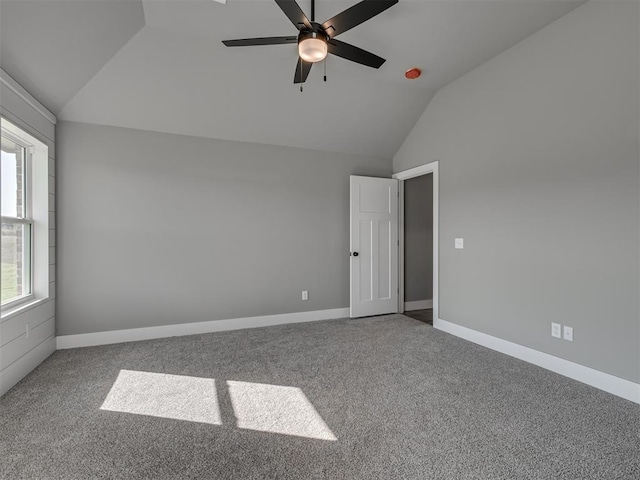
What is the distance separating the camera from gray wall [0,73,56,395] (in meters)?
2.45

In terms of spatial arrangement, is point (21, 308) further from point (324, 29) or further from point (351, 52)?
point (351, 52)

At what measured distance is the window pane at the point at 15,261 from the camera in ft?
8.92

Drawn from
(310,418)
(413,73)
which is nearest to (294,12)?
(413,73)

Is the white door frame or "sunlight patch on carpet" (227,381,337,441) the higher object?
the white door frame

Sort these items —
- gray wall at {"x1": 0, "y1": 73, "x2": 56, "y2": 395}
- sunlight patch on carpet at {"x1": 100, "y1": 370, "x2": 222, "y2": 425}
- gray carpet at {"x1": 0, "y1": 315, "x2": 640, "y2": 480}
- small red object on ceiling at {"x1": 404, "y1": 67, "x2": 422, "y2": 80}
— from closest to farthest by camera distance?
gray carpet at {"x1": 0, "y1": 315, "x2": 640, "y2": 480} < sunlight patch on carpet at {"x1": 100, "y1": 370, "x2": 222, "y2": 425} < gray wall at {"x1": 0, "y1": 73, "x2": 56, "y2": 395} < small red object on ceiling at {"x1": 404, "y1": 67, "x2": 422, "y2": 80}

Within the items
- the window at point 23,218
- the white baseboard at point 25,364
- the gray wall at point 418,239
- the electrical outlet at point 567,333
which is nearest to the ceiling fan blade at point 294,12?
the window at point 23,218

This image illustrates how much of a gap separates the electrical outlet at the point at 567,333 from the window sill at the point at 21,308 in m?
4.57

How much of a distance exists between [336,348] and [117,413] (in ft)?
6.52

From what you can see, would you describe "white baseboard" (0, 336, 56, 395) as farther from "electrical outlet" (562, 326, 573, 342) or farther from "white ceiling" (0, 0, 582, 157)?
"electrical outlet" (562, 326, 573, 342)

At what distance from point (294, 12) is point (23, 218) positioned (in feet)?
10.1

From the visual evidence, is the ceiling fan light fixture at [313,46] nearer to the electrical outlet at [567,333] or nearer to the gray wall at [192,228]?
the gray wall at [192,228]

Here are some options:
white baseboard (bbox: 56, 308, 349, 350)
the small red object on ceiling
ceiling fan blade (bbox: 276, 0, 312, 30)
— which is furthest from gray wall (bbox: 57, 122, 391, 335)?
ceiling fan blade (bbox: 276, 0, 312, 30)

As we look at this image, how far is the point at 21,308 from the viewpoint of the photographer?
2699mm

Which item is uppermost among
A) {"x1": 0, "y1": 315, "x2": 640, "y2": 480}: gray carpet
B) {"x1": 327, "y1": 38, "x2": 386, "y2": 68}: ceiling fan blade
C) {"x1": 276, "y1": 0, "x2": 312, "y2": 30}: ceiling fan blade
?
{"x1": 276, "y1": 0, "x2": 312, "y2": 30}: ceiling fan blade
